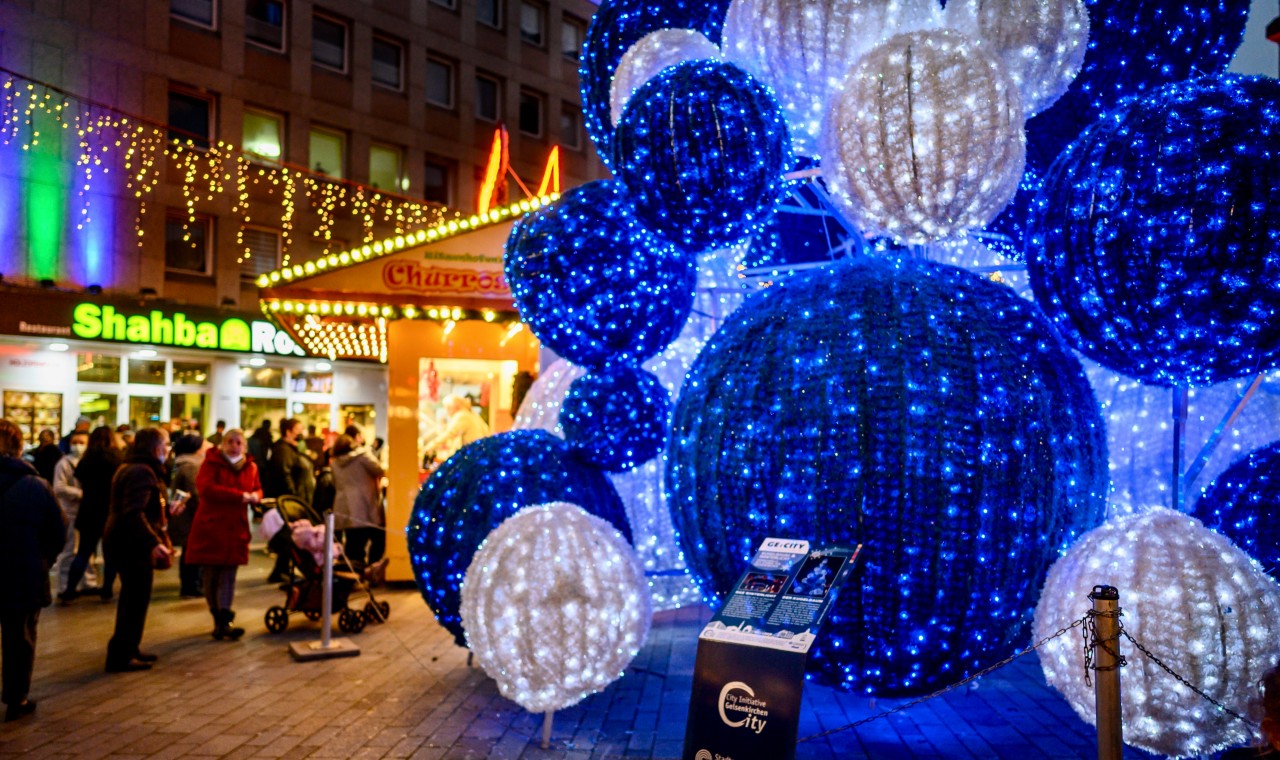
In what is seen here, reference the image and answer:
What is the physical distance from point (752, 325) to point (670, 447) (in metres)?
0.68

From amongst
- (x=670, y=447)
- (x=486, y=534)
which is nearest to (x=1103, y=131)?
(x=670, y=447)

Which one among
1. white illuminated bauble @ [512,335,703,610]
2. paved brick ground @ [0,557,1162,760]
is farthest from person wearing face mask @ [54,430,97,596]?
white illuminated bauble @ [512,335,703,610]

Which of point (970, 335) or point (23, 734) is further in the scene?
point (23, 734)

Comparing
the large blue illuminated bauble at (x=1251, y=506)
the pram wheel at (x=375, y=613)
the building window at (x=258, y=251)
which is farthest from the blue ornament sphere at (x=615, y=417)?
the building window at (x=258, y=251)

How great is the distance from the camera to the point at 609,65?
5.67m

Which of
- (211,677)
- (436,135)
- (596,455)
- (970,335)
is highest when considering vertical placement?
(436,135)

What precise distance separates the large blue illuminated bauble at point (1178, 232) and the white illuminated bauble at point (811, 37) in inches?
41.5

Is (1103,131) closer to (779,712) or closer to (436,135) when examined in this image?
(779,712)

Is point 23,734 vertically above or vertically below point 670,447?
below

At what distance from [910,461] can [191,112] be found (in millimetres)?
19346

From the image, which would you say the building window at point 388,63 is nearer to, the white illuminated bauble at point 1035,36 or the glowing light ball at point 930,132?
the white illuminated bauble at point 1035,36

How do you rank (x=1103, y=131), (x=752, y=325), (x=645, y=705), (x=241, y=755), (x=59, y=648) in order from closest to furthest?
1. (x=1103, y=131)
2. (x=752, y=325)
3. (x=241, y=755)
4. (x=645, y=705)
5. (x=59, y=648)

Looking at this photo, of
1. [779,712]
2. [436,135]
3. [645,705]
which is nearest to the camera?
[779,712]

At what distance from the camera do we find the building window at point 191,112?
19.3 m
